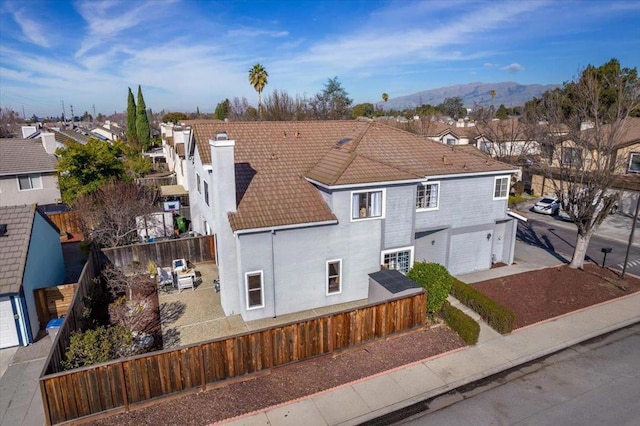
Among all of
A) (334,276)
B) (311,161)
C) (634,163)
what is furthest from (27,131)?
(634,163)

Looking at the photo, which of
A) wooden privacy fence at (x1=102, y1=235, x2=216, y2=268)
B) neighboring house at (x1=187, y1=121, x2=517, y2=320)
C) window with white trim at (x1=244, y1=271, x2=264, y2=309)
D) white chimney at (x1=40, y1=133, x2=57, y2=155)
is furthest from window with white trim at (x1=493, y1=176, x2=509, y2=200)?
white chimney at (x1=40, y1=133, x2=57, y2=155)

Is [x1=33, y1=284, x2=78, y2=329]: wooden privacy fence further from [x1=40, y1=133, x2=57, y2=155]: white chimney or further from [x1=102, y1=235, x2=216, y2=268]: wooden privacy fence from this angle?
[x1=40, y1=133, x2=57, y2=155]: white chimney

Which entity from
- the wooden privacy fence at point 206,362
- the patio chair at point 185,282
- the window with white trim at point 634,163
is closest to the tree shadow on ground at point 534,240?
the window with white trim at point 634,163

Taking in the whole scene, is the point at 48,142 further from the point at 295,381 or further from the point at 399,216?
the point at 295,381

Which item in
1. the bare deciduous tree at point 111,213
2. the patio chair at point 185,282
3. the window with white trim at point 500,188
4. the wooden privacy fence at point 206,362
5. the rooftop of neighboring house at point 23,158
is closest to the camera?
the wooden privacy fence at point 206,362

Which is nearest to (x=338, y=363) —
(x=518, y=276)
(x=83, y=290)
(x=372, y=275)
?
(x=372, y=275)

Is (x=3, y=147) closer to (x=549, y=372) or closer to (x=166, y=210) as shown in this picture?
(x=166, y=210)

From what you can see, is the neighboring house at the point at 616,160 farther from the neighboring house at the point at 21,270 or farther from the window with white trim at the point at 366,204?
the neighboring house at the point at 21,270
